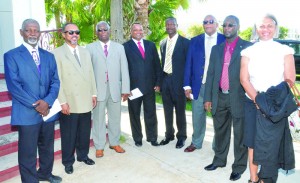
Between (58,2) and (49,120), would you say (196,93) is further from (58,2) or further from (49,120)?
(58,2)

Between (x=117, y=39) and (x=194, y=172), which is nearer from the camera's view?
(x=194, y=172)

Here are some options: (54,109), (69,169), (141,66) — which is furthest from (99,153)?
(141,66)

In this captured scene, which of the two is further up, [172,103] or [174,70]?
[174,70]

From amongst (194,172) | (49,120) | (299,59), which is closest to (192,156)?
(194,172)

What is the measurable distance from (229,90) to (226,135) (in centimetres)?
71

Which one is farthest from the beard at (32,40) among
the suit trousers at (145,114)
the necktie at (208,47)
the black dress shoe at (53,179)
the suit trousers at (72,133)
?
the necktie at (208,47)

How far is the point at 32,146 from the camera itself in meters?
3.45

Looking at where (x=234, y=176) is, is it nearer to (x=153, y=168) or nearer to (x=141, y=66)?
(x=153, y=168)

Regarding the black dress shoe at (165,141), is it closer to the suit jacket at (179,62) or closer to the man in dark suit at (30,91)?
the suit jacket at (179,62)

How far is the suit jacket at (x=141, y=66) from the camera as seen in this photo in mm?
4875

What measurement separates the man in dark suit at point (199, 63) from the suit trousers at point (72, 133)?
1.61m

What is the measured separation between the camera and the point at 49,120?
11.8 ft

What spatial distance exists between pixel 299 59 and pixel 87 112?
1354 cm

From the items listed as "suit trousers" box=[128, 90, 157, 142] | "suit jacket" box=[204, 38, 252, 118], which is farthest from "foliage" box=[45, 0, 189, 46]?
"suit jacket" box=[204, 38, 252, 118]
